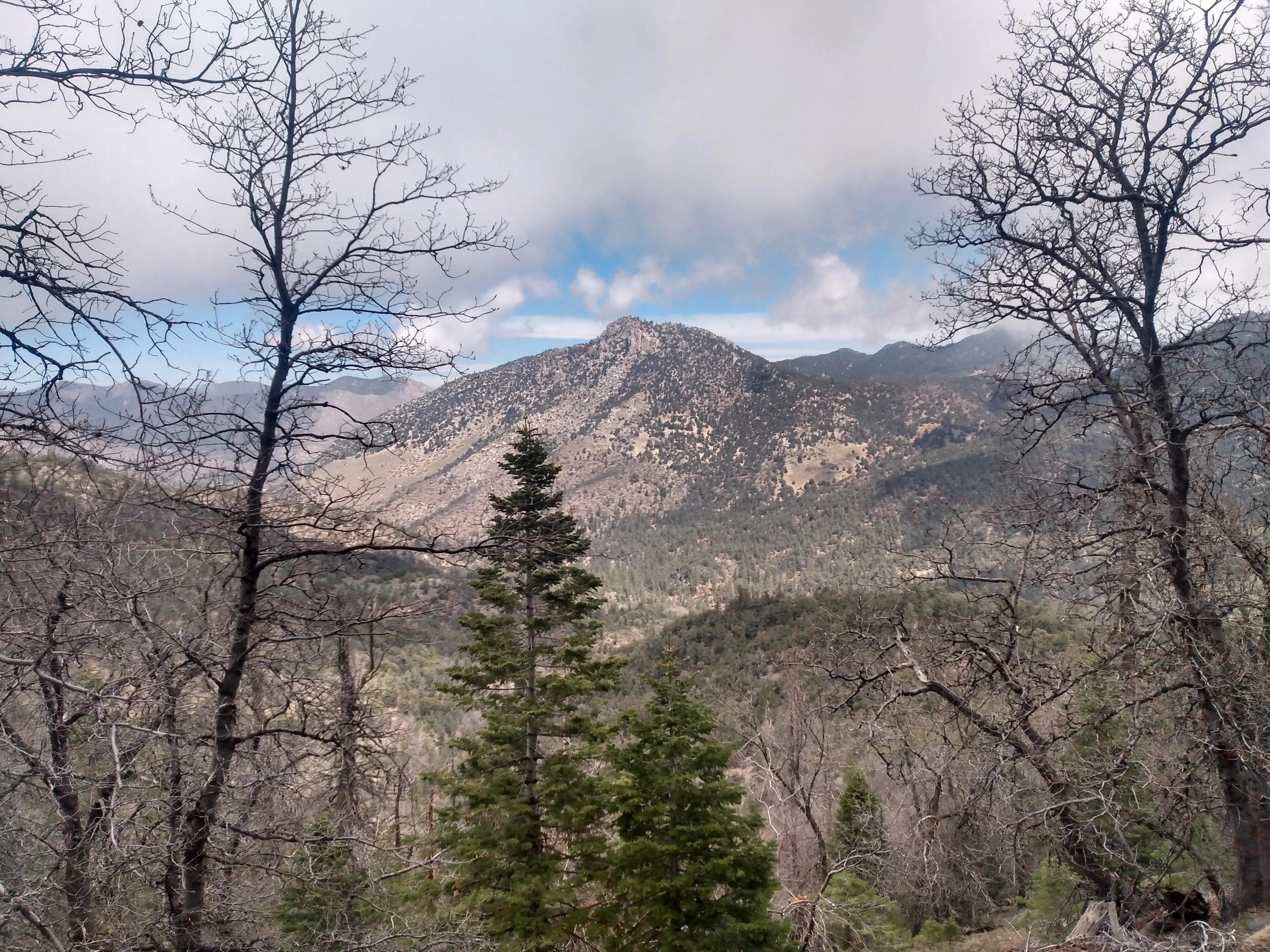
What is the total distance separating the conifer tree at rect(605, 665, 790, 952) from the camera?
1026 centimetres

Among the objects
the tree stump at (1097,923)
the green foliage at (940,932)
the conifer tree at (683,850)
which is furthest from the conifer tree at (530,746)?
the tree stump at (1097,923)

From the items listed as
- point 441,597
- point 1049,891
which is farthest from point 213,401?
point 1049,891

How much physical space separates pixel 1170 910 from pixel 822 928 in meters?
6.17

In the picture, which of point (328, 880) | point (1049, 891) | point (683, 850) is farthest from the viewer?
point (1049, 891)

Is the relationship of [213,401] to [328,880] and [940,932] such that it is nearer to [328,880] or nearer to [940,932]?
[328,880]

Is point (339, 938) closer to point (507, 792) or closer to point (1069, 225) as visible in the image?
point (1069, 225)

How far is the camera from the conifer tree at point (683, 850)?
33.7 feet

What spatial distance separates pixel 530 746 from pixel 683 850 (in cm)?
418

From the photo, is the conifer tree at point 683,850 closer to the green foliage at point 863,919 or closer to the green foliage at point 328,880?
the green foliage at point 863,919

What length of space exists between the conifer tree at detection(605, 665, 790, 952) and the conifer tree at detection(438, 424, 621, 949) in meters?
0.92

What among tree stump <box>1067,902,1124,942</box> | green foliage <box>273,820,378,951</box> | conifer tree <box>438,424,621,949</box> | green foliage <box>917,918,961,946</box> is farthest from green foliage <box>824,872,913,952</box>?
green foliage <box>273,820,378,951</box>

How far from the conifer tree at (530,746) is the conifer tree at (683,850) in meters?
0.92

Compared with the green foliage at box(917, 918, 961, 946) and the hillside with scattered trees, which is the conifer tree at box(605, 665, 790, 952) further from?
the green foliage at box(917, 918, 961, 946)

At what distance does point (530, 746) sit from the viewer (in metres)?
13.5
